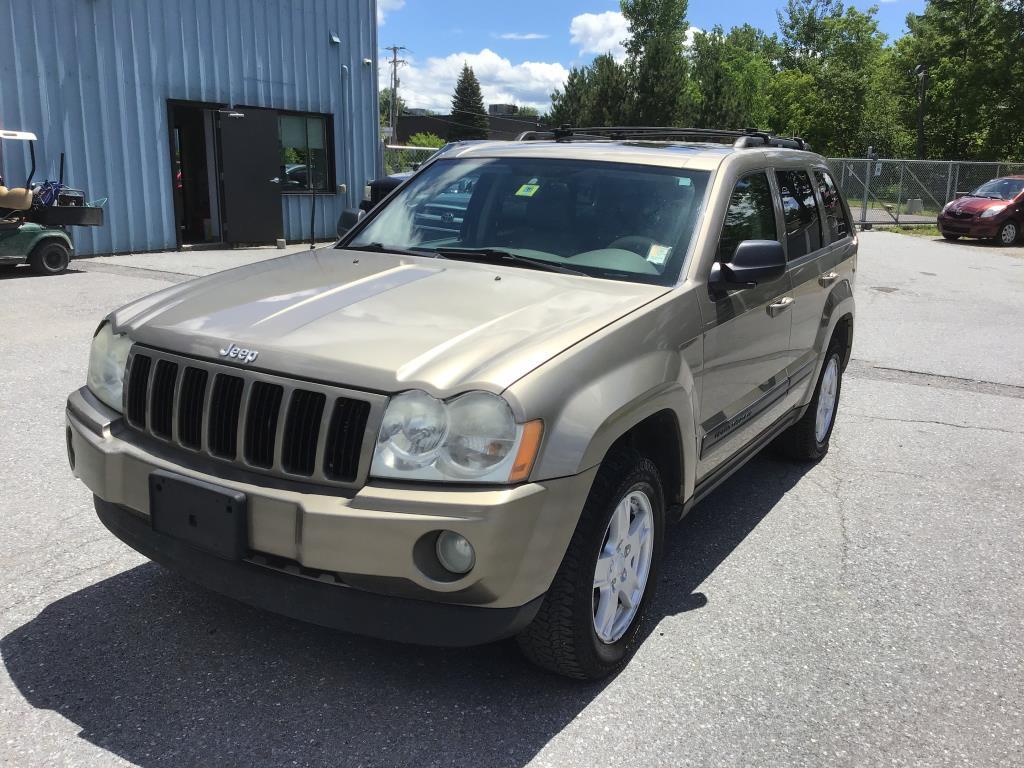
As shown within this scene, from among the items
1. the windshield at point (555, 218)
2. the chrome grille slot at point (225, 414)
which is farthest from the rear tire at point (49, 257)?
the chrome grille slot at point (225, 414)

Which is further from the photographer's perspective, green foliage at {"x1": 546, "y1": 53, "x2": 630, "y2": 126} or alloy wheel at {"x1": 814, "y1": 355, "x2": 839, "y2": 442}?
green foliage at {"x1": 546, "y1": 53, "x2": 630, "y2": 126}

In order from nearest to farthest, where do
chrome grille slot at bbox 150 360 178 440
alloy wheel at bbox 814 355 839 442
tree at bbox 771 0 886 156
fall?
chrome grille slot at bbox 150 360 178 440 → alloy wheel at bbox 814 355 839 442 → tree at bbox 771 0 886 156

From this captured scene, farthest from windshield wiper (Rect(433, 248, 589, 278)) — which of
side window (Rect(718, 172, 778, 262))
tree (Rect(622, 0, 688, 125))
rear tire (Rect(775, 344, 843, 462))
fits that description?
tree (Rect(622, 0, 688, 125))

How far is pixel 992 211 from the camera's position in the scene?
22.4 metres

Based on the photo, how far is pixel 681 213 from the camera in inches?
145

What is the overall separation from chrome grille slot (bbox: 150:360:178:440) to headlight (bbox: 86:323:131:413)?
8.2 inches

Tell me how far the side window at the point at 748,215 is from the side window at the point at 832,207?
1.08 meters

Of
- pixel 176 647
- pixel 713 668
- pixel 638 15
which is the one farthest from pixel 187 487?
pixel 638 15

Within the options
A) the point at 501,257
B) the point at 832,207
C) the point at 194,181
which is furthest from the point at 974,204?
the point at 501,257

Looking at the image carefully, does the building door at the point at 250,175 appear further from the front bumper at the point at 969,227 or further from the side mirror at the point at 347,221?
the front bumper at the point at 969,227

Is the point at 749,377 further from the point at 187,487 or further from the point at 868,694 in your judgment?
the point at 187,487

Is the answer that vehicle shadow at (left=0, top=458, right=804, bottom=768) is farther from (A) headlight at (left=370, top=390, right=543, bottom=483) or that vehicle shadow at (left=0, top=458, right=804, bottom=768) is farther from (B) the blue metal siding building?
(B) the blue metal siding building

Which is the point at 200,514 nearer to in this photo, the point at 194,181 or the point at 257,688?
the point at 257,688

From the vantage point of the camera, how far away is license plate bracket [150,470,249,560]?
8.27 feet
